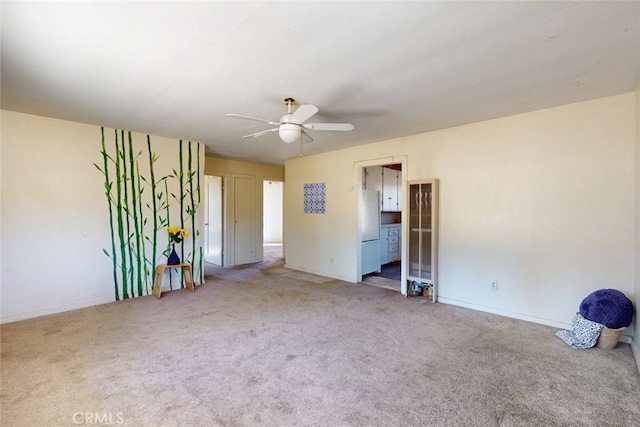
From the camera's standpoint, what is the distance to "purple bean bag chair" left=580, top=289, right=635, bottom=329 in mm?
2516

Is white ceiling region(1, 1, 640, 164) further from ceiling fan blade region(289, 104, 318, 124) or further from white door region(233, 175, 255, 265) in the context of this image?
white door region(233, 175, 255, 265)

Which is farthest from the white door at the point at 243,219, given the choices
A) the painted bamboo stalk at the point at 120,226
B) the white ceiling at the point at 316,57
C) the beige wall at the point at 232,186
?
the white ceiling at the point at 316,57

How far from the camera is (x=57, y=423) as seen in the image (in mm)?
1687

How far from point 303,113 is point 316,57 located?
0.49 metres

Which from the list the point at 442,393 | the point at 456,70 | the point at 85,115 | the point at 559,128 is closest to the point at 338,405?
the point at 442,393

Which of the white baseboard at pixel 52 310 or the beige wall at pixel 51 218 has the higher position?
the beige wall at pixel 51 218

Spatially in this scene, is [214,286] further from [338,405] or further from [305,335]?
[338,405]

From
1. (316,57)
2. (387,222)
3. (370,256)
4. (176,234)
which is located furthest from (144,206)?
(387,222)

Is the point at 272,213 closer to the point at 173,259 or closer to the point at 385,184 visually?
the point at 385,184

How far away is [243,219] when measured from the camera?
22.3ft

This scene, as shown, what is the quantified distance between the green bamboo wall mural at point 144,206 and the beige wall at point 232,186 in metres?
1.48

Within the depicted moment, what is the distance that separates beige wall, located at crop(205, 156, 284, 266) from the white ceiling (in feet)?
9.66

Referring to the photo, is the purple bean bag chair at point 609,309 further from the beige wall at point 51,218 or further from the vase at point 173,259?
the beige wall at point 51,218

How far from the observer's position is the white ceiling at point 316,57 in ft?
5.40
